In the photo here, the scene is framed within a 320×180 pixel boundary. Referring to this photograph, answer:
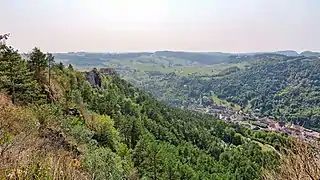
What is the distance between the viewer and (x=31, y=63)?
144 feet

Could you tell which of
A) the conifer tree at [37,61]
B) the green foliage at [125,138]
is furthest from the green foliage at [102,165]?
the conifer tree at [37,61]

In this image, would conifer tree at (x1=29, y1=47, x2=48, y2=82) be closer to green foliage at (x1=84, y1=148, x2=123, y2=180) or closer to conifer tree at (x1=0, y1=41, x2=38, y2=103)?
conifer tree at (x1=0, y1=41, x2=38, y2=103)

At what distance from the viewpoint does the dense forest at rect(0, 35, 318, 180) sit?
630 inches

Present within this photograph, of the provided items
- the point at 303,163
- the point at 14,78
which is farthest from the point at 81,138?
the point at 303,163

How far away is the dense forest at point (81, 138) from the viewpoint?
16.0 m

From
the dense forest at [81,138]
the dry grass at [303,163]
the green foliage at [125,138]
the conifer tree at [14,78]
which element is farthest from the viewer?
the conifer tree at [14,78]

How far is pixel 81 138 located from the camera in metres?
32.7

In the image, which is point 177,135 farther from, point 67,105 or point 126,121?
point 67,105

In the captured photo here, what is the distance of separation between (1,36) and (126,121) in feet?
93.8

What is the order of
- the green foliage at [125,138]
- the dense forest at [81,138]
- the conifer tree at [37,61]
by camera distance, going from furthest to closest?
1. the conifer tree at [37,61]
2. the green foliage at [125,138]
3. the dense forest at [81,138]

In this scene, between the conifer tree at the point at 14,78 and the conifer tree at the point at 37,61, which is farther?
the conifer tree at the point at 37,61

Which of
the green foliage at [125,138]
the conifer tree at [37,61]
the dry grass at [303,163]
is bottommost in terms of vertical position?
the green foliage at [125,138]

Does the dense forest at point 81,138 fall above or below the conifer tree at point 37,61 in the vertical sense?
below

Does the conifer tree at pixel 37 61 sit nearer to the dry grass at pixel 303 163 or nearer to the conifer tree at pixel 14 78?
the conifer tree at pixel 14 78
